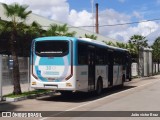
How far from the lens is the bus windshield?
61.6 feet

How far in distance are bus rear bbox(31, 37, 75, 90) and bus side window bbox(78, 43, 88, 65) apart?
0.62 metres

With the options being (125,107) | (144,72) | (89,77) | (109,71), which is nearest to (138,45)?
(144,72)

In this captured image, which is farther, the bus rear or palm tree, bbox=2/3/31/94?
palm tree, bbox=2/3/31/94

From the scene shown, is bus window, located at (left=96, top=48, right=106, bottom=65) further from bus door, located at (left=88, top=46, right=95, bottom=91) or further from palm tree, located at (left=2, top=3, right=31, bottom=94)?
palm tree, located at (left=2, top=3, right=31, bottom=94)

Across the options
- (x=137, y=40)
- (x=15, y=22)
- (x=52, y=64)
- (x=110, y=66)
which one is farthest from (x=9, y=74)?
(x=137, y=40)

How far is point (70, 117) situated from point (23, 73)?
1147 cm

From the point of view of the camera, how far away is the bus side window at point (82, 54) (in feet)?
62.4

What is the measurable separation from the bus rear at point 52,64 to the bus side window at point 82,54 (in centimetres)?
62

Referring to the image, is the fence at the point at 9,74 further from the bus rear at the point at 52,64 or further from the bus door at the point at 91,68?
the bus door at the point at 91,68

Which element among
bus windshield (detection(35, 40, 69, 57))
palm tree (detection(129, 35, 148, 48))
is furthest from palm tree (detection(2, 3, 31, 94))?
palm tree (detection(129, 35, 148, 48))

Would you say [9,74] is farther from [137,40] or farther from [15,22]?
[137,40]

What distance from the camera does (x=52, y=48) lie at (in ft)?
62.7

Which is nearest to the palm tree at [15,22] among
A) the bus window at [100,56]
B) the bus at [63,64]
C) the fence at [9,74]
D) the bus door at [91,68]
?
the fence at [9,74]

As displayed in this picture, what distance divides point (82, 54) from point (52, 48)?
155 cm
